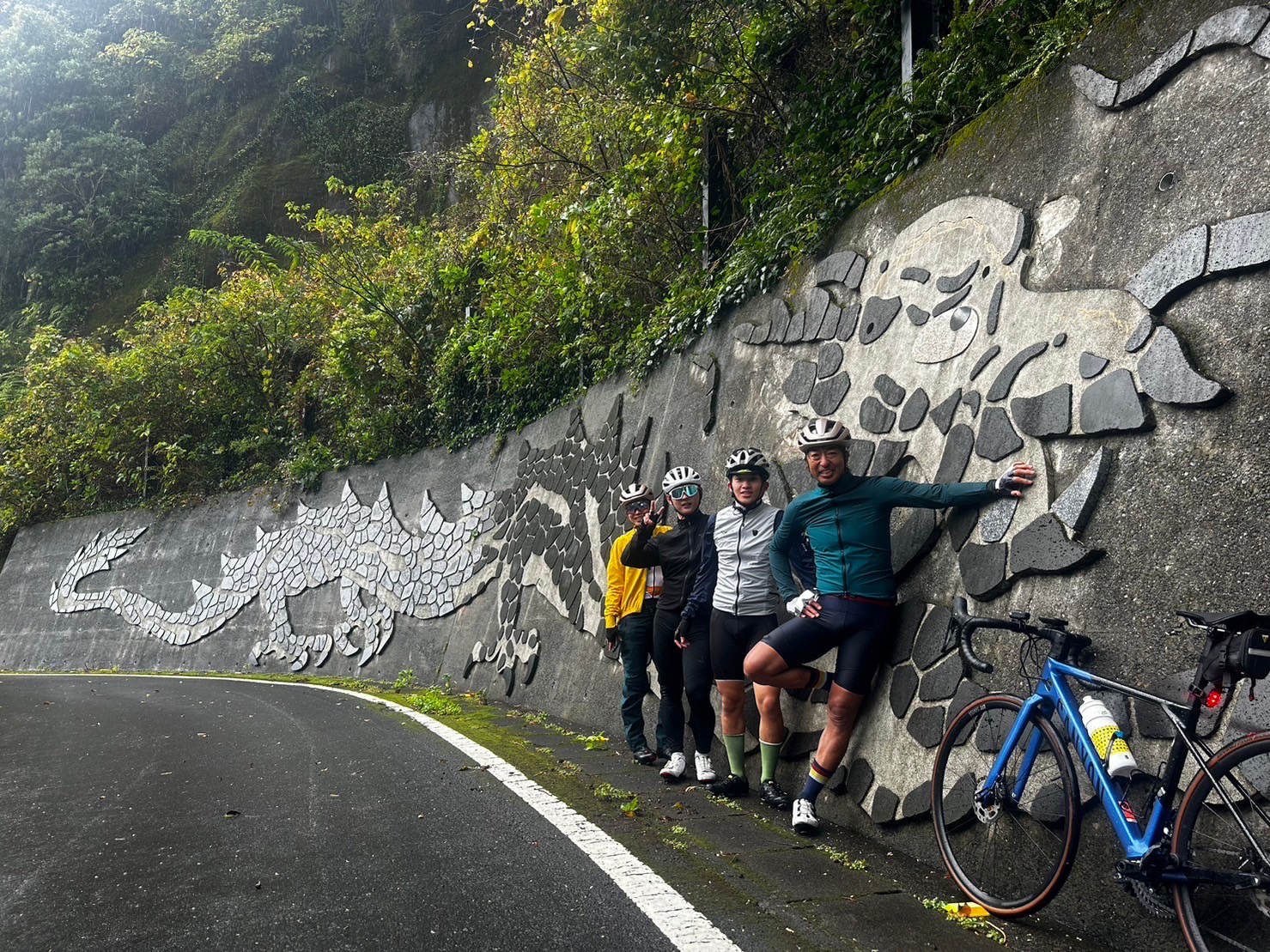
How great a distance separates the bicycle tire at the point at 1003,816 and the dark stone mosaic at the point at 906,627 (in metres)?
0.61

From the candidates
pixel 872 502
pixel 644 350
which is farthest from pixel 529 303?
pixel 872 502

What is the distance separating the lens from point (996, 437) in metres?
4.43

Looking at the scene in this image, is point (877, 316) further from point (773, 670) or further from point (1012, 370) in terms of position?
point (773, 670)

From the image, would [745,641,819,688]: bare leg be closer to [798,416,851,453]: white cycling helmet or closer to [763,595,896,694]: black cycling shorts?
[763,595,896,694]: black cycling shorts

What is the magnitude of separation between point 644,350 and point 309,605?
34.3ft

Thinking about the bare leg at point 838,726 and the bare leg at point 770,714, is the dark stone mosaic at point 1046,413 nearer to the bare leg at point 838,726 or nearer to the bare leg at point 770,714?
the bare leg at point 838,726

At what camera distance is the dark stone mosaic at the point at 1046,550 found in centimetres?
373

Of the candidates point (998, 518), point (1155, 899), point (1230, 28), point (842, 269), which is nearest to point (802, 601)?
point (998, 518)

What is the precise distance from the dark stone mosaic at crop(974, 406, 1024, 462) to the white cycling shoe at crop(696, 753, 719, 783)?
8.55 ft

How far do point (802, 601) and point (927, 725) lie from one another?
0.85 m

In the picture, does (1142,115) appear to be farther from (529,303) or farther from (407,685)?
(407,685)

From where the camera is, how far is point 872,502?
15.4 ft

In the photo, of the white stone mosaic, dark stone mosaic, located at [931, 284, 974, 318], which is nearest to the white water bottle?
dark stone mosaic, located at [931, 284, 974, 318]

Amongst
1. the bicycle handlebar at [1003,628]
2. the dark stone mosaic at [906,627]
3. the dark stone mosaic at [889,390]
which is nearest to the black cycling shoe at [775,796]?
the dark stone mosaic at [906,627]
